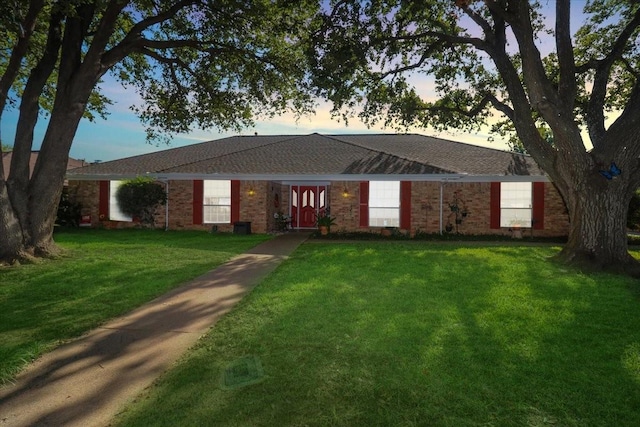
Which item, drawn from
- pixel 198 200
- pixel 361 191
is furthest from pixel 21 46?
pixel 361 191

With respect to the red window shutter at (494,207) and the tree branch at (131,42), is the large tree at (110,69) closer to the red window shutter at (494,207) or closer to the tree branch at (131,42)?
the tree branch at (131,42)

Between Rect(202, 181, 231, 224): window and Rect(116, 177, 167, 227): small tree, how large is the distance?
1.89m

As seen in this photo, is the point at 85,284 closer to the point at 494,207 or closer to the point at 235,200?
the point at 235,200

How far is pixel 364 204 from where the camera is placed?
15.6 meters

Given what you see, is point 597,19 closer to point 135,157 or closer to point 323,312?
point 323,312

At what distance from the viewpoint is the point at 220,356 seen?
3.99m

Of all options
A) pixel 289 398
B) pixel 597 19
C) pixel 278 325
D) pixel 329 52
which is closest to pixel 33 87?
pixel 329 52

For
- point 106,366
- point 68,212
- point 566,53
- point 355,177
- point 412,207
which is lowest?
point 106,366

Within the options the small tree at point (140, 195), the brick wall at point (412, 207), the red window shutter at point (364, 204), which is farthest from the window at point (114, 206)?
the red window shutter at point (364, 204)

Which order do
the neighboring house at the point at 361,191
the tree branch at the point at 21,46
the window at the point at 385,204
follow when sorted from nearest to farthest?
the tree branch at the point at 21,46, the neighboring house at the point at 361,191, the window at the point at 385,204

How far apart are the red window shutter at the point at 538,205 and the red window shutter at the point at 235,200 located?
1259 centimetres

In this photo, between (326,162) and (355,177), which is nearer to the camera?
(355,177)

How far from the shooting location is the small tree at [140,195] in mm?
16281

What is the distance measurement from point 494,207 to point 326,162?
7.43 meters
